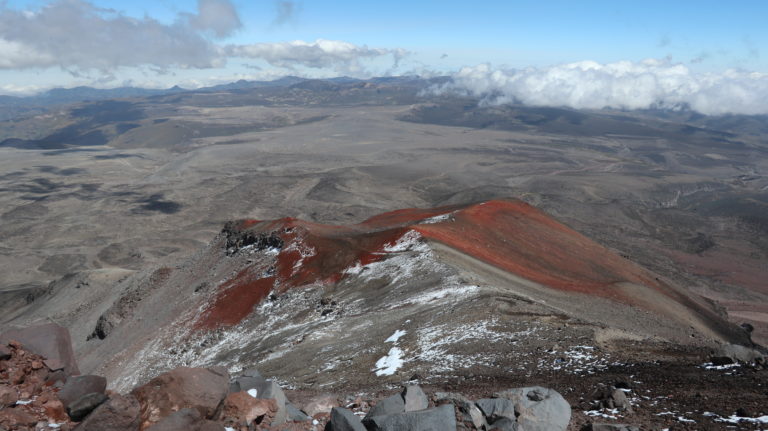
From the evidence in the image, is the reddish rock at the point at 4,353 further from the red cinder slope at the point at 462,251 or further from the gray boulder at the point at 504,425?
the red cinder slope at the point at 462,251

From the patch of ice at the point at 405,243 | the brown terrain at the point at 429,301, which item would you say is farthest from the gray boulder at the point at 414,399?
the patch of ice at the point at 405,243

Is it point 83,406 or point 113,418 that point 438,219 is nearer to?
point 83,406

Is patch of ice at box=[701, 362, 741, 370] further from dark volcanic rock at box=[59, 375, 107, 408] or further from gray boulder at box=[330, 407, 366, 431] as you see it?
dark volcanic rock at box=[59, 375, 107, 408]

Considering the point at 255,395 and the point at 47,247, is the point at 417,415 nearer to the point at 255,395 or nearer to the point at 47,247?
the point at 255,395

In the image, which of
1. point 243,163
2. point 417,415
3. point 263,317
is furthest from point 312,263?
point 243,163

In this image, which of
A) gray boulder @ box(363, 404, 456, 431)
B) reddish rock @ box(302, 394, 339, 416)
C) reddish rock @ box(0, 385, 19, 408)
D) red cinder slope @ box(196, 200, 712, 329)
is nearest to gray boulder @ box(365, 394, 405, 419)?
gray boulder @ box(363, 404, 456, 431)

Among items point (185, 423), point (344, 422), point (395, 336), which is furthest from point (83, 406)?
point (395, 336)
